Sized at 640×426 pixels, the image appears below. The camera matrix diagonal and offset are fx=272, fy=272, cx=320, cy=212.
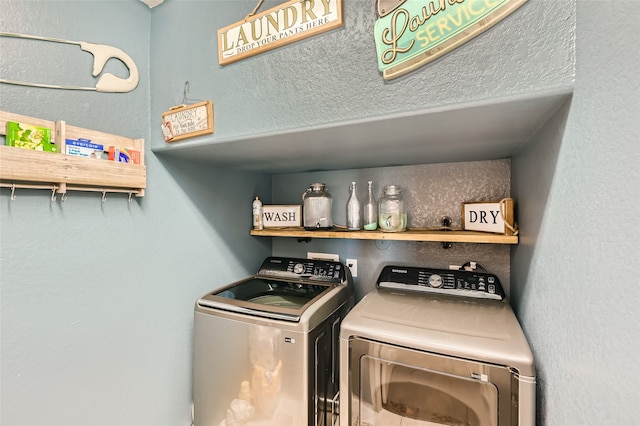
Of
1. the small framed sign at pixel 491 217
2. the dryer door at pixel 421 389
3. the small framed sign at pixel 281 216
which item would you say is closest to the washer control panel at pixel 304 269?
the small framed sign at pixel 281 216

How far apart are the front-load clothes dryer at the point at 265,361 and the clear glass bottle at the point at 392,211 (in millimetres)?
419

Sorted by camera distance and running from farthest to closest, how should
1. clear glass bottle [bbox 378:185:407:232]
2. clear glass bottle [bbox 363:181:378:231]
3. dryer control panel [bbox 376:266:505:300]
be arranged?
clear glass bottle [bbox 363:181:378:231]
clear glass bottle [bbox 378:185:407:232]
dryer control panel [bbox 376:266:505:300]

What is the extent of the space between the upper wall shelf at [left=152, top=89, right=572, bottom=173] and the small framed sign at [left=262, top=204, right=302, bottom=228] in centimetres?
29

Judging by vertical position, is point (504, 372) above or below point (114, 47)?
below

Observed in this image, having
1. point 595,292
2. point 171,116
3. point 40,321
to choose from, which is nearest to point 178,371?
point 40,321

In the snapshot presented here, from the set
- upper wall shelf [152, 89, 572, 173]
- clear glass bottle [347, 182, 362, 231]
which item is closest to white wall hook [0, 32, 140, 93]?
upper wall shelf [152, 89, 572, 173]

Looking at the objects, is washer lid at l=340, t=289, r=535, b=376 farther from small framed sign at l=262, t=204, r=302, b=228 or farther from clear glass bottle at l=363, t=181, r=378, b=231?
small framed sign at l=262, t=204, r=302, b=228

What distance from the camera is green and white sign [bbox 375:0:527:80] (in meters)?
0.67

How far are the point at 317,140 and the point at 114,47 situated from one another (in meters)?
0.88

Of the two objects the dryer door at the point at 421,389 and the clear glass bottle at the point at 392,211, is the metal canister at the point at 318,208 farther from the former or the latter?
the dryer door at the point at 421,389

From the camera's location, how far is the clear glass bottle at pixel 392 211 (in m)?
1.42

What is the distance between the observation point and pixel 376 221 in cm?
155

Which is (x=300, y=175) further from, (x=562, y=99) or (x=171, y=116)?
(x=562, y=99)

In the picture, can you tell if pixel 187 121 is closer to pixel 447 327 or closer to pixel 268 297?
pixel 268 297
